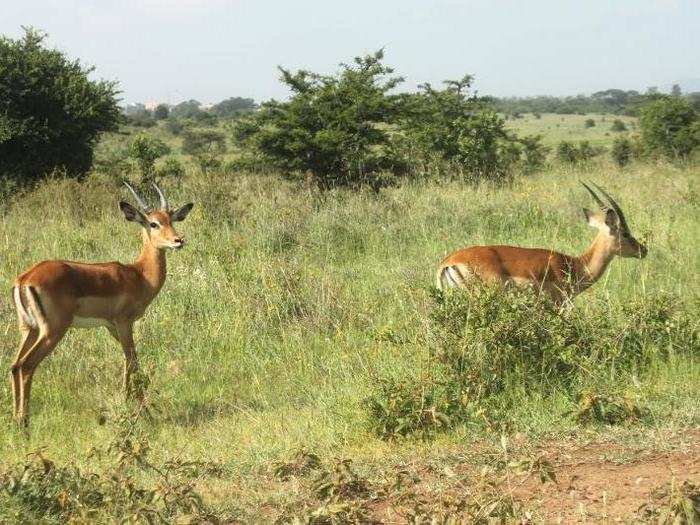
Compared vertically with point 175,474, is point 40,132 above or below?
above

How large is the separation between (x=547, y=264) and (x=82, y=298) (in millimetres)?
3475

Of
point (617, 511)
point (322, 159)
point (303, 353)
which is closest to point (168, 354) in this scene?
point (303, 353)

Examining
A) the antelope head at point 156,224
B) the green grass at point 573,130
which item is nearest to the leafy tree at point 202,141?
the green grass at point 573,130

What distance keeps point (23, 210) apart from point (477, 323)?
8.78 meters

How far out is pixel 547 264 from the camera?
6641 mm

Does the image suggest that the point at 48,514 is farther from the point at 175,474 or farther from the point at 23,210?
the point at 23,210

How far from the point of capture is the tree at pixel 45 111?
1527 centimetres

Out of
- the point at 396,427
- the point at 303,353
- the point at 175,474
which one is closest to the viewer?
the point at 175,474

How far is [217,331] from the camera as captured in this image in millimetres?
7000

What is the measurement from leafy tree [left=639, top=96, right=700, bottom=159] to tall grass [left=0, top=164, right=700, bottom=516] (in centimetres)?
735

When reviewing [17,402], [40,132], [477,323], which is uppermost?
[40,132]

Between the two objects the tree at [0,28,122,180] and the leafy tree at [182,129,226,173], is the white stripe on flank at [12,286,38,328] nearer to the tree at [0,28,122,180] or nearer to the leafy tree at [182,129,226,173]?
the tree at [0,28,122,180]

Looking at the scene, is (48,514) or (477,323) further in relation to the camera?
(477,323)

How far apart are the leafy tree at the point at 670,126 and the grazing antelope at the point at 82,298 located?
52.5 feet
